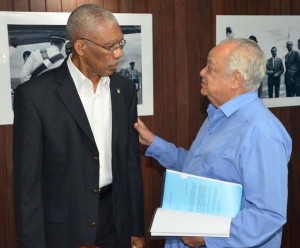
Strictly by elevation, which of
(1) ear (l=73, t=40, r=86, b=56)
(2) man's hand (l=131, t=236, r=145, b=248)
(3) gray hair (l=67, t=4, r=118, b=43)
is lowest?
(2) man's hand (l=131, t=236, r=145, b=248)

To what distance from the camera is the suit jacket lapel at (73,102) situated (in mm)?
1728

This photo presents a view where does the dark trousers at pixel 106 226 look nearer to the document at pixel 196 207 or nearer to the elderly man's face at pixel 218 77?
the document at pixel 196 207

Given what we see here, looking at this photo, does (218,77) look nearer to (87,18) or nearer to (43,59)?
(87,18)

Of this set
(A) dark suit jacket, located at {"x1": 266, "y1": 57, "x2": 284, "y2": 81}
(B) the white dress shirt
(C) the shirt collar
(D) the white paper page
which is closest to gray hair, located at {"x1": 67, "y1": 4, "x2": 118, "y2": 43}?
(B) the white dress shirt

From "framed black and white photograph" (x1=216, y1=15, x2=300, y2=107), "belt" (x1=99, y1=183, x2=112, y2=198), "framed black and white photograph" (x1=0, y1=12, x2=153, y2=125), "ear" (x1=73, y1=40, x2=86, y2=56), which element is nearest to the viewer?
"ear" (x1=73, y1=40, x2=86, y2=56)

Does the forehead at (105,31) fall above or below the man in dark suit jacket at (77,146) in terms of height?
above

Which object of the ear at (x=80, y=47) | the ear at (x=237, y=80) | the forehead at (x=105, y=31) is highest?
the forehead at (x=105, y=31)

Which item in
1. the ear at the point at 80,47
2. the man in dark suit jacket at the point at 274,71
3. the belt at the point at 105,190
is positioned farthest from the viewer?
the man in dark suit jacket at the point at 274,71

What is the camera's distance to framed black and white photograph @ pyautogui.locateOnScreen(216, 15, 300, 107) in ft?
9.96

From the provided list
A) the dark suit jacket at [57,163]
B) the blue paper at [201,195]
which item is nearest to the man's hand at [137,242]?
the dark suit jacket at [57,163]

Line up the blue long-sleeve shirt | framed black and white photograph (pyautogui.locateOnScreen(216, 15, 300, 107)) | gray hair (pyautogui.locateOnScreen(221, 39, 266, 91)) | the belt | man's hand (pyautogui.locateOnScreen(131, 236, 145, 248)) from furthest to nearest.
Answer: framed black and white photograph (pyautogui.locateOnScreen(216, 15, 300, 107))
man's hand (pyautogui.locateOnScreen(131, 236, 145, 248))
the belt
gray hair (pyautogui.locateOnScreen(221, 39, 266, 91))
the blue long-sleeve shirt

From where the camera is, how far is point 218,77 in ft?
5.55

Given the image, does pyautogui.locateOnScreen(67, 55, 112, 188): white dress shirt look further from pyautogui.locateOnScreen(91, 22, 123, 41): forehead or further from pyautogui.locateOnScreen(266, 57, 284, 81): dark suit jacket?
pyautogui.locateOnScreen(266, 57, 284, 81): dark suit jacket

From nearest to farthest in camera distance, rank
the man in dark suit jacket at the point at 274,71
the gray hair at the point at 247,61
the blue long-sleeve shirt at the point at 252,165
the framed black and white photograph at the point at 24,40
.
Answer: the blue long-sleeve shirt at the point at 252,165, the gray hair at the point at 247,61, the framed black and white photograph at the point at 24,40, the man in dark suit jacket at the point at 274,71
